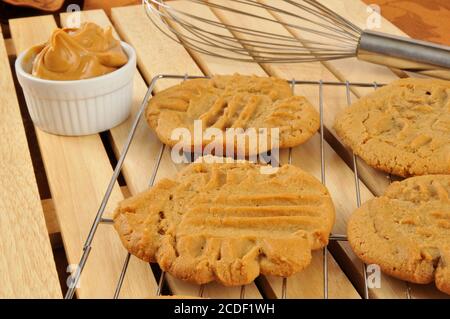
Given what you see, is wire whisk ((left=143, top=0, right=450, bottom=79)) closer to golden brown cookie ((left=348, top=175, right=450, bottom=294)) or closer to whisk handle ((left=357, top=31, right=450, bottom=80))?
whisk handle ((left=357, top=31, right=450, bottom=80))

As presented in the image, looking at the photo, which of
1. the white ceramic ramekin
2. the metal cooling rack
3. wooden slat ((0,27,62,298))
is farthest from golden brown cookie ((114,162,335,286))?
the white ceramic ramekin

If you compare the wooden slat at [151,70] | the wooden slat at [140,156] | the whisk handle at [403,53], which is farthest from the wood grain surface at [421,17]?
the wooden slat at [140,156]

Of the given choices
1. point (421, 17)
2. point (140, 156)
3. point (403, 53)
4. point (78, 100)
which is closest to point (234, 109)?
point (140, 156)

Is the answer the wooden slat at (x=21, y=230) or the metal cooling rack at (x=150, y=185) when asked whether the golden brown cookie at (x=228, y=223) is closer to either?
the metal cooling rack at (x=150, y=185)

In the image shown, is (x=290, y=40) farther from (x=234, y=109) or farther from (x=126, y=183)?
(x=126, y=183)

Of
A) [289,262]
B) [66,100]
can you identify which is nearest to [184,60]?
[66,100]

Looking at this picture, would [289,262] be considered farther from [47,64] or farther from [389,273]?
[47,64]
